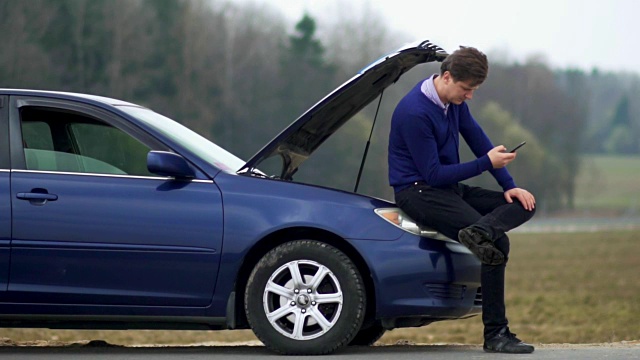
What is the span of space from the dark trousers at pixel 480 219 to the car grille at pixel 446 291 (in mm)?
128

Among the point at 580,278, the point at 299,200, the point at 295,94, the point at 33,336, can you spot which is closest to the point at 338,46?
the point at 295,94

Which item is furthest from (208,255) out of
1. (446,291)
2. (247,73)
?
(247,73)

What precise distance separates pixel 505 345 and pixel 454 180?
0.96 metres

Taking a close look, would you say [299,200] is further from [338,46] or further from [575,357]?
[338,46]

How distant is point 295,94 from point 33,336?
7681cm

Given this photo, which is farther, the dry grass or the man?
the dry grass

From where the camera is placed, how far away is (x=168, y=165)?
6895mm

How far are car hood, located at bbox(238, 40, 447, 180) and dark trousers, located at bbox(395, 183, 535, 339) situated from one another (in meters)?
0.69

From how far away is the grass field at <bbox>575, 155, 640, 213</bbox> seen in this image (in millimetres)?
119375

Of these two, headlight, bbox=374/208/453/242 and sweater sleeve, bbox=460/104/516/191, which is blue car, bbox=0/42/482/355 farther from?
sweater sleeve, bbox=460/104/516/191

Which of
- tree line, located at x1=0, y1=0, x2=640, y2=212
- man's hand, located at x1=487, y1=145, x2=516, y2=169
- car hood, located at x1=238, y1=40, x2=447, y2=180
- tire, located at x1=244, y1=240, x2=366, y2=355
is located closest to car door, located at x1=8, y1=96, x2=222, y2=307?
tire, located at x1=244, y1=240, x2=366, y2=355

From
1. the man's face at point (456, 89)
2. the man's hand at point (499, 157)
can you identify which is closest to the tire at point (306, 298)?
the man's hand at point (499, 157)

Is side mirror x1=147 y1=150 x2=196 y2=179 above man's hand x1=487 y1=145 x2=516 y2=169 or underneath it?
above

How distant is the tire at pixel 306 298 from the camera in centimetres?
692
